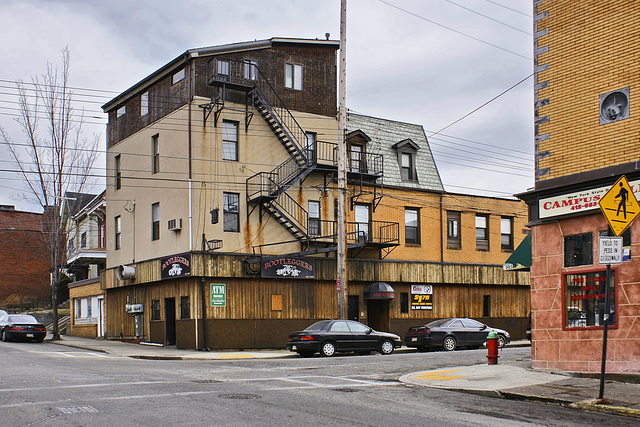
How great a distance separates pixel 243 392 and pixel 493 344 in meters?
7.99

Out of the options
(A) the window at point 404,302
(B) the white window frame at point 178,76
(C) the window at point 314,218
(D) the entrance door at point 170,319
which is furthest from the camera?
(A) the window at point 404,302

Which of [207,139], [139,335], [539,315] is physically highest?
[207,139]

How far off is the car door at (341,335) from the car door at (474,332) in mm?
5731

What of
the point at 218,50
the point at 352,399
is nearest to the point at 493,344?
the point at 352,399

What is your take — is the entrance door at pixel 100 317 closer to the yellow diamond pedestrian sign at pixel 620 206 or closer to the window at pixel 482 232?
the window at pixel 482 232

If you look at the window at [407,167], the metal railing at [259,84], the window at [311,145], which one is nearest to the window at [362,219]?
the window at [407,167]

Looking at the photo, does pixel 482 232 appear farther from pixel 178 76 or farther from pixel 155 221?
pixel 178 76

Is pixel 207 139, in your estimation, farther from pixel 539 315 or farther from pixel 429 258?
pixel 539 315

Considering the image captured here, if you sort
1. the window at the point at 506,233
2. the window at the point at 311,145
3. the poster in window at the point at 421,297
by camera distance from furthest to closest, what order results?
the window at the point at 506,233 → the poster in window at the point at 421,297 → the window at the point at 311,145

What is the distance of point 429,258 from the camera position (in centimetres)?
3447

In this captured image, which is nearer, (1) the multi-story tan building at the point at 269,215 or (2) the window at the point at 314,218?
(1) the multi-story tan building at the point at 269,215

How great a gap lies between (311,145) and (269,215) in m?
3.66

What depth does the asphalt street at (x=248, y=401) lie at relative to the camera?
9609 mm

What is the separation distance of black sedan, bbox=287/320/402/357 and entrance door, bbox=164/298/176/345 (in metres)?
8.23
